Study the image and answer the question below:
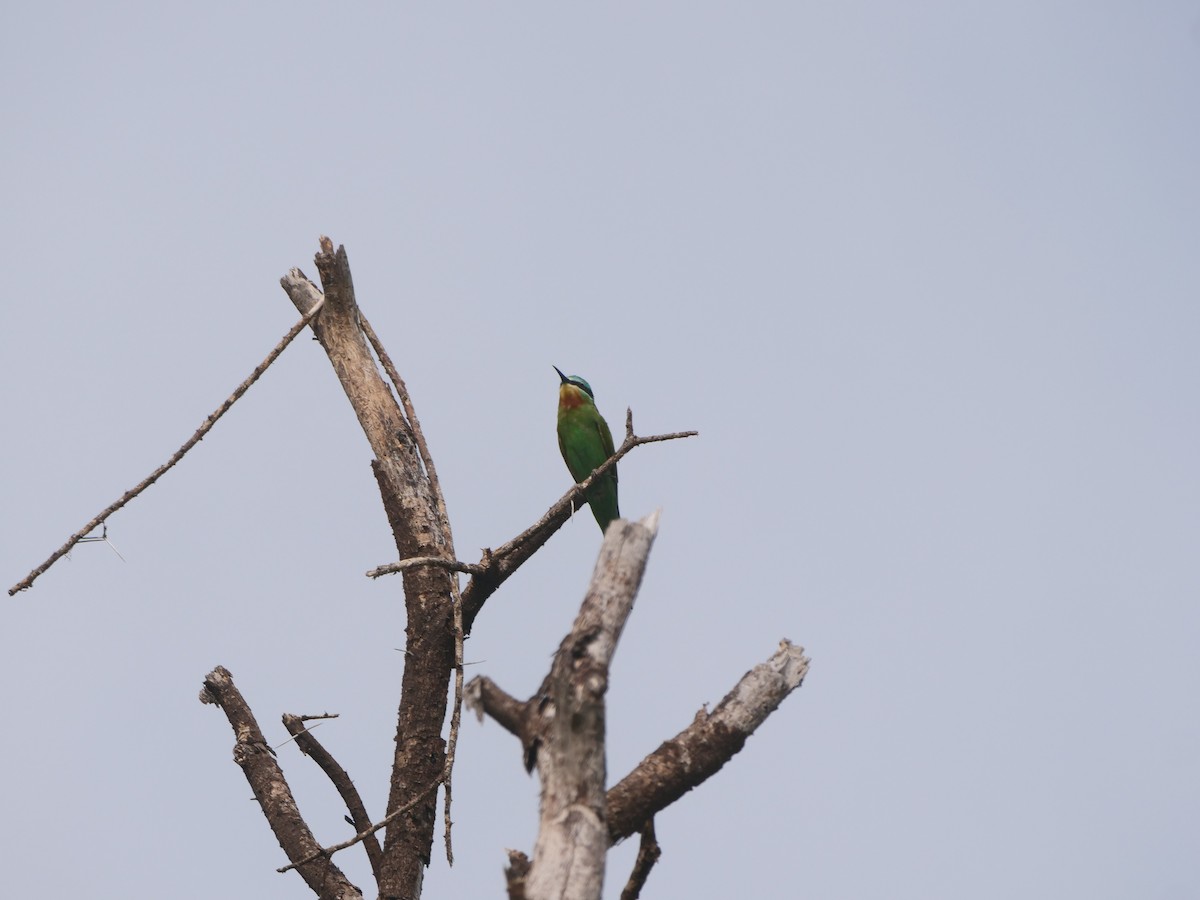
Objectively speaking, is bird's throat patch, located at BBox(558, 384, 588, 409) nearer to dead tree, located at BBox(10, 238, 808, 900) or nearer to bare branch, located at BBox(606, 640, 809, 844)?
dead tree, located at BBox(10, 238, 808, 900)

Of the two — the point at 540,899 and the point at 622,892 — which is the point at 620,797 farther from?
the point at 540,899

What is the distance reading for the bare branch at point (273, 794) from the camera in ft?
15.7

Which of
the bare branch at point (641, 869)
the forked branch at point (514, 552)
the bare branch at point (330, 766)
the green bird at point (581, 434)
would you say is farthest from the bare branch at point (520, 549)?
the green bird at point (581, 434)

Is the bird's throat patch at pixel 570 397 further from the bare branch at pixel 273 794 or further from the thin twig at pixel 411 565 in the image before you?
the thin twig at pixel 411 565

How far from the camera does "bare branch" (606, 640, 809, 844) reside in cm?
376

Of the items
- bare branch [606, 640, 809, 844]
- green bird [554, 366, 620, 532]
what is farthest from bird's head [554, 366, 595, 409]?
bare branch [606, 640, 809, 844]

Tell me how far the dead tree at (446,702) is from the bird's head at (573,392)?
2.94m

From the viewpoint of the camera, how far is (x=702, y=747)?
3.81 metres

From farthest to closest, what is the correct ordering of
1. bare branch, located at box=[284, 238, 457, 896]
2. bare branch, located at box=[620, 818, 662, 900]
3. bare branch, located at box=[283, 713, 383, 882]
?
bare branch, located at box=[283, 713, 383, 882]
bare branch, located at box=[284, 238, 457, 896]
bare branch, located at box=[620, 818, 662, 900]

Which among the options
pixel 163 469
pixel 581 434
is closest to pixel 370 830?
pixel 163 469

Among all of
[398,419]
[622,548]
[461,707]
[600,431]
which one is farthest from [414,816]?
[600,431]

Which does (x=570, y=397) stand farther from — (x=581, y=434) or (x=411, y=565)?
(x=411, y=565)

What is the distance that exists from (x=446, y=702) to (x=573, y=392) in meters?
4.69

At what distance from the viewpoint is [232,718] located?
5.43 meters
